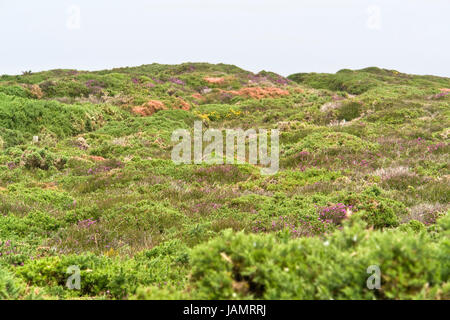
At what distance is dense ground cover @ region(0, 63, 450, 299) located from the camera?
8.47 ft

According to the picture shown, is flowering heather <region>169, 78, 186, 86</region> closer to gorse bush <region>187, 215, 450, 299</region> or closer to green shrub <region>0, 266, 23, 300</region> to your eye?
green shrub <region>0, 266, 23, 300</region>

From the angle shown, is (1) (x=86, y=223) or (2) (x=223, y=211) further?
(2) (x=223, y=211)

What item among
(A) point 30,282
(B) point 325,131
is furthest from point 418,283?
(B) point 325,131

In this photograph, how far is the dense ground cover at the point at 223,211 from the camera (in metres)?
2.58

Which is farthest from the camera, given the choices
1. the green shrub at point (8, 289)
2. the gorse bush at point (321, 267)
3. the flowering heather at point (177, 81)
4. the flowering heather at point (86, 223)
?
the flowering heather at point (177, 81)

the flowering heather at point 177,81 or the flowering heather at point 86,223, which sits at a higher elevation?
the flowering heather at point 177,81

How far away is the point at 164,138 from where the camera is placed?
1920 cm

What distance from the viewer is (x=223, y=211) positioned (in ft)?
27.4

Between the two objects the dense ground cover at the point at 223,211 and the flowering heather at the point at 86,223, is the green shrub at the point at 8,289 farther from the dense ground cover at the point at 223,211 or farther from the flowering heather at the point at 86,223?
the flowering heather at the point at 86,223

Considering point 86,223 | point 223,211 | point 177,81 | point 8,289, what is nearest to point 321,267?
point 8,289

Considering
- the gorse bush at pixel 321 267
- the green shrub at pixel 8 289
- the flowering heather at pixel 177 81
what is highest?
the flowering heather at pixel 177 81

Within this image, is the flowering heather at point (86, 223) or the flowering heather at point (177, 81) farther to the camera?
the flowering heather at point (177, 81)

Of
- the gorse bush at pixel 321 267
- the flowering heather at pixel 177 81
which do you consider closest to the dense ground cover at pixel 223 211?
the gorse bush at pixel 321 267

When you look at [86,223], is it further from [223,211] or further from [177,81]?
[177,81]
